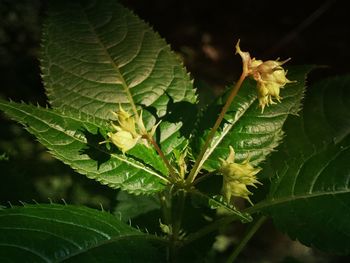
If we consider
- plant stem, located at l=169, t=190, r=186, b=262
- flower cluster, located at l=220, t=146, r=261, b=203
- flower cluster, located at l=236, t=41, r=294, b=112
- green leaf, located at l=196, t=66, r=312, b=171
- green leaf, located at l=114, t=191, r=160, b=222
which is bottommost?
Answer: green leaf, located at l=114, t=191, r=160, b=222

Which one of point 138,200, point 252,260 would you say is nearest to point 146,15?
point 252,260

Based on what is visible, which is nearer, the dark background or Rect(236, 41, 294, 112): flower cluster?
Rect(236, 41, 294, 112): flower cluster

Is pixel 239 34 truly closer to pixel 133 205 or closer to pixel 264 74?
pixel 133 205

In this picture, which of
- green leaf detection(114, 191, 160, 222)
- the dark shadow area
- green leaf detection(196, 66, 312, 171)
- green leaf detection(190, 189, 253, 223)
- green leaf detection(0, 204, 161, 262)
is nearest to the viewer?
green leaf detection(0, 204, 161, 262)

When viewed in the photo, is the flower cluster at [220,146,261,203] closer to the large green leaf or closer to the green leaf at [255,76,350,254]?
the green leaf at [255,76,350,254]

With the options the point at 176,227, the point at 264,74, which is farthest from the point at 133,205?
the point at 264,74

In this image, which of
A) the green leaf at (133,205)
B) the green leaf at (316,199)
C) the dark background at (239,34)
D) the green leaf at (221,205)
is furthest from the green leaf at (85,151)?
the dark background at (239,34)

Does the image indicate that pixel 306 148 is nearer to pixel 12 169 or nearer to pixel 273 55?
pixel 12 169

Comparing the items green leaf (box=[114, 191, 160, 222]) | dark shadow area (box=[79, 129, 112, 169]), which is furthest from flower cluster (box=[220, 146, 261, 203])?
green leaf (box=[114, 191, 160, 222])
